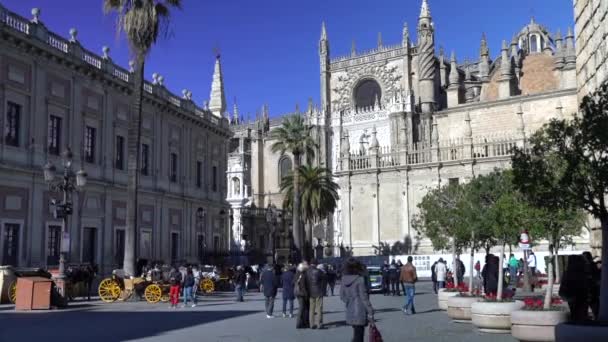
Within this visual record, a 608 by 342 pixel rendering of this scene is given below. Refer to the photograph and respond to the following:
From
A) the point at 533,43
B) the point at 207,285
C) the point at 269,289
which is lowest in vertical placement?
the point at 207,285

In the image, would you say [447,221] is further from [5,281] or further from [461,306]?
[5,281]

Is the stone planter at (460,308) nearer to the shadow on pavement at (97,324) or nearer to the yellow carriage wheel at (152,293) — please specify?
the shadow on pavement at (97,324)

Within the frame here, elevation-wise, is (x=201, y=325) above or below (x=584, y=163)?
below

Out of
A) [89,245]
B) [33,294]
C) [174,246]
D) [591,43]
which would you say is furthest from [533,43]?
[33,294]

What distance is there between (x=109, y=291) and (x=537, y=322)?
Answer: 1486 centimetres

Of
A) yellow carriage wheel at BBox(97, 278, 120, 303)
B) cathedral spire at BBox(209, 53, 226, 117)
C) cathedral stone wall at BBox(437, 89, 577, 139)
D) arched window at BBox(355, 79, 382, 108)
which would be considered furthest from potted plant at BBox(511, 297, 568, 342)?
arched window at BBox(355, 79, 382, 108)

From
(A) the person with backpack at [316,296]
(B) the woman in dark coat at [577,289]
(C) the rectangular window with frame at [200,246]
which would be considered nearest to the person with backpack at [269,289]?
(A) the person with backpack at [316,296]

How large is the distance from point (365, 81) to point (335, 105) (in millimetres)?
3685

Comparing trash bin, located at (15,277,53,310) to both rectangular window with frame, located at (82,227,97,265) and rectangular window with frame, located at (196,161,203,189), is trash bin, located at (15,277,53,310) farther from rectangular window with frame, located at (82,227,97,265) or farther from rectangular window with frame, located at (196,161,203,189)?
rectangular window with frame, located at (196,161,203,189)

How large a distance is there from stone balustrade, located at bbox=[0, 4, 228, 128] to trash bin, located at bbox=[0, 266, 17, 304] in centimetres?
845

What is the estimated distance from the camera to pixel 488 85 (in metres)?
54.3

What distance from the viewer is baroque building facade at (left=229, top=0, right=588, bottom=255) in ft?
145

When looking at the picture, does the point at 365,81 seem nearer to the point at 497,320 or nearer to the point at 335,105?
the point at 335,105

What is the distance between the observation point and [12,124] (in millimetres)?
23922
